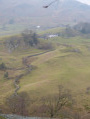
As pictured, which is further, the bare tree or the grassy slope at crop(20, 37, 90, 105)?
the grassy slope at crop(20, 37, 90, 105)

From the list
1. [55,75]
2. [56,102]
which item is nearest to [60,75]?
[55,75]

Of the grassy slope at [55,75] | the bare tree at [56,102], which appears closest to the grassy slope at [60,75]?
the grassy slope at [55,75]

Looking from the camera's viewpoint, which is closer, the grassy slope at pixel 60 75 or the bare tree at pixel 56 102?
the bare tree at pixel 56 102

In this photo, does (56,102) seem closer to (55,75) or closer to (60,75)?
(60,75)

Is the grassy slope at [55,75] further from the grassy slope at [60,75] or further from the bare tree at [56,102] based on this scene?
the bare tree at [56,102]

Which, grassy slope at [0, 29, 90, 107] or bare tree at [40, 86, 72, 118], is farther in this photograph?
grassy slope at [0, 29, 90, 107]

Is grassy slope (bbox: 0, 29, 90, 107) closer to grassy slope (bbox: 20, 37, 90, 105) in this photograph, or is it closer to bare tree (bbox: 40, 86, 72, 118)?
grassy slope (bbox: 20, 37, 90, 105)

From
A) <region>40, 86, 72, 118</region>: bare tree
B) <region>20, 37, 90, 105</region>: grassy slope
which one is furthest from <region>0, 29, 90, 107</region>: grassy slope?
<region>40, 86, 72, 118</region>: bare tree

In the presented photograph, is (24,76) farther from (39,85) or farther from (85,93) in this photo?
(85,93)

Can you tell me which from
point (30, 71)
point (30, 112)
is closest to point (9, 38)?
point (30, 71)

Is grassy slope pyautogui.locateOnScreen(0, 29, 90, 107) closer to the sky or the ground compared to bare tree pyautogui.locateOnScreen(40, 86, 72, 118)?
closer to the ground

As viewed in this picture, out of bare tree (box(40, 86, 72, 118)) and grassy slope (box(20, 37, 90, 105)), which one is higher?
bare tree (box(40, 86, 72, 118))
